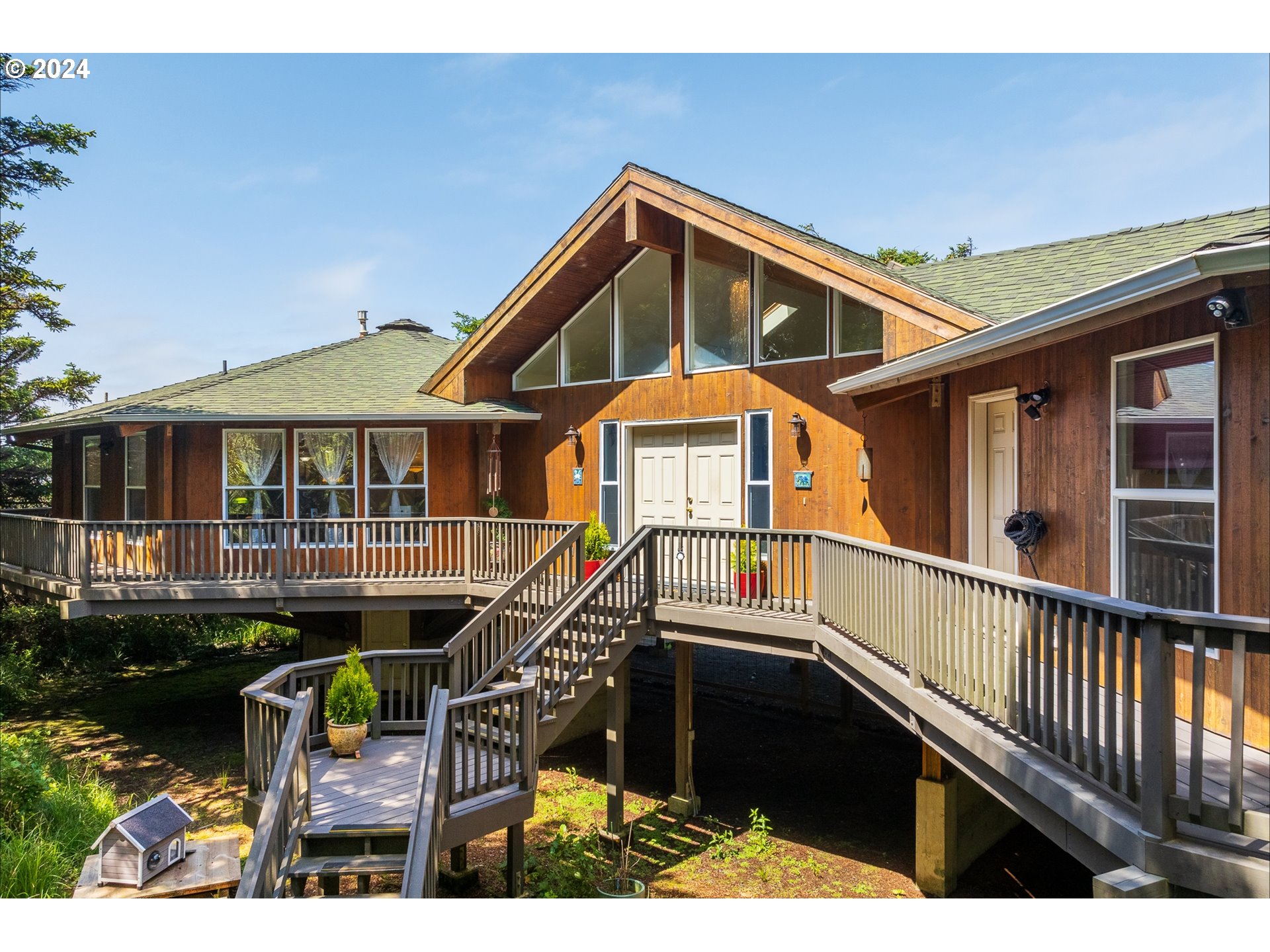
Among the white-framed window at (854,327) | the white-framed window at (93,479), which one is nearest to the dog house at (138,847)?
the white-framed window at (854,327)

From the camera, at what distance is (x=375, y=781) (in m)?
7.25

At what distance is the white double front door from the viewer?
11000 millimetres

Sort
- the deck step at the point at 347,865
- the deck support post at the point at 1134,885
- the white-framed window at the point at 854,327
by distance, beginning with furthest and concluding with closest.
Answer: the white-framed window at the point at 854,327, the deck step at the point at 347,865, the deck support post at the point at 1134,885

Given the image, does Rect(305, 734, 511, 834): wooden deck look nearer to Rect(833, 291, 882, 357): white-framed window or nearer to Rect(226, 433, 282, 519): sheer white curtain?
Rect(226, 433, 282, 519): sheer white curtain

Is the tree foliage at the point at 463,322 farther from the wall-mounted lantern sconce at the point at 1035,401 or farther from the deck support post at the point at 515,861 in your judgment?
the wall-mounted lantern sconce at the point at 1035,401

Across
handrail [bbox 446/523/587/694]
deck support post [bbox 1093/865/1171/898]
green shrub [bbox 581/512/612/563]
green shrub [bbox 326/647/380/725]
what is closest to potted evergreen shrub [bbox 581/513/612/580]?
green shrub [bbox 581/512/612/563]

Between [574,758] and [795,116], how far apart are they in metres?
9.64

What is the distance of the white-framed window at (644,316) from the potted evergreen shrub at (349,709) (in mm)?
5062

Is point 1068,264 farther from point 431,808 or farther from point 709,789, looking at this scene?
point 431,808

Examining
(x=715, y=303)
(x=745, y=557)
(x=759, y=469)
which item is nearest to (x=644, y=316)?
(x=715, y=303)

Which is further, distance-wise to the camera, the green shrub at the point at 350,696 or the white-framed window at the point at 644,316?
the white-framed window at the point at 644,316

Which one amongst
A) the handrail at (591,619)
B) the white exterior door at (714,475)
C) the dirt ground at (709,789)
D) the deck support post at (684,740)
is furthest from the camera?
the white exterior door at (714,475)

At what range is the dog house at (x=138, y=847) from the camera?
5488 mm

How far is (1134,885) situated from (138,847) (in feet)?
19.1
